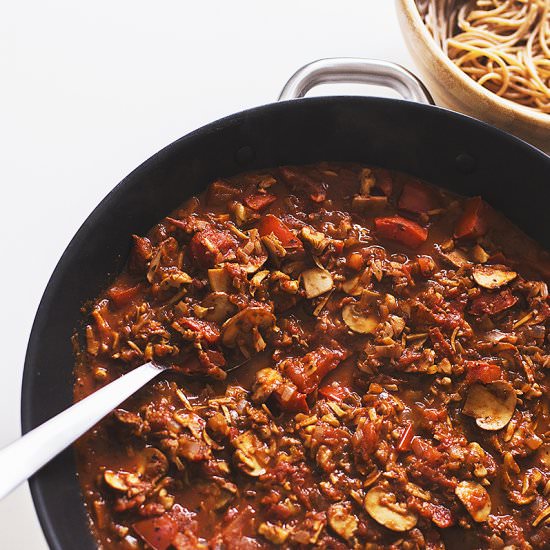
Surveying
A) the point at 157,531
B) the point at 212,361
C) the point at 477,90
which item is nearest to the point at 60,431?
the point at 157,531

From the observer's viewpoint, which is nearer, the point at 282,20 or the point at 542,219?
the point at 542,219

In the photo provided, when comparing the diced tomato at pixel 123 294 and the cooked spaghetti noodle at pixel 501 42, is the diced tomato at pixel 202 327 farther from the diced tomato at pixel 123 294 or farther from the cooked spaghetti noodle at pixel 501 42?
the cooked spaghetti noodle at pixel 501 42

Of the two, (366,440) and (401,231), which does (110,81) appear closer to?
(401,231)

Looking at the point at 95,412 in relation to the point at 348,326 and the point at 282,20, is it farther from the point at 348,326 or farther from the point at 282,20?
the point at 282,20

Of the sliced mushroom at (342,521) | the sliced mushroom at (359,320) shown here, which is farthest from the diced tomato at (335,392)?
the sliced mushroom at (342,521)

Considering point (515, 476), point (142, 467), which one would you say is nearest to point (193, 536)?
point (142, 467)
